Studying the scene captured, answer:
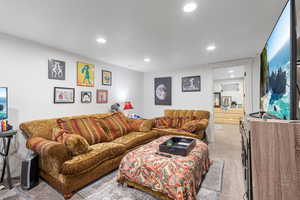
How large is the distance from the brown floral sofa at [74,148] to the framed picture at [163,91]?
6.70 ft

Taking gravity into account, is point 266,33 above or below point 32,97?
above

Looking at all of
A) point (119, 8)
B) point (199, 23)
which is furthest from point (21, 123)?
point (199, 23)

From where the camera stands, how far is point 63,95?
2.88 m

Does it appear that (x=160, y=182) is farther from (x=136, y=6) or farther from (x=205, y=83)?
(x=205, y=83)

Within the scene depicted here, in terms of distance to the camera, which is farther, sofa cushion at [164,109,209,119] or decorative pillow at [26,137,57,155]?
sofa cushion at [164,109,209,119]

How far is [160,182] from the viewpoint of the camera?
60.1 inches

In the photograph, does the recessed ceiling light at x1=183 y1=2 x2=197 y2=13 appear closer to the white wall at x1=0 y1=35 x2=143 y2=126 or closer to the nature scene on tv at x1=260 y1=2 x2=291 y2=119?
the nature scene on tv at x1=260 y1=2 x2=291 y2=119

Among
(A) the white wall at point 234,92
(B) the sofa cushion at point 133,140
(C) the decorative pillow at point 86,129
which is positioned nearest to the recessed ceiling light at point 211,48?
(B) the sofa cushion at point 133,140

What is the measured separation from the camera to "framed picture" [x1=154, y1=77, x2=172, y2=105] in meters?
4.76

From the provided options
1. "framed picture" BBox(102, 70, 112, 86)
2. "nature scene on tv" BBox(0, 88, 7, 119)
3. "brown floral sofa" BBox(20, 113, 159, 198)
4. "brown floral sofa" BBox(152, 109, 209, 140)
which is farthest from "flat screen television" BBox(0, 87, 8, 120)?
"brown floral sofa" BBox(152, 109, 209, 140)

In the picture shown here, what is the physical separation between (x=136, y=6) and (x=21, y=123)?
2554 millimetres

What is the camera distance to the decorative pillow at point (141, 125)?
11.1 feet

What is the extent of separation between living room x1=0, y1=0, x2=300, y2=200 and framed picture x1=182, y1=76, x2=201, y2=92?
241 millimetres

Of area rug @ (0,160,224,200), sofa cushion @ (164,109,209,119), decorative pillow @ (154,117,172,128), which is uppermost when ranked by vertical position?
sofa cushion @ (164,109,209,119)
